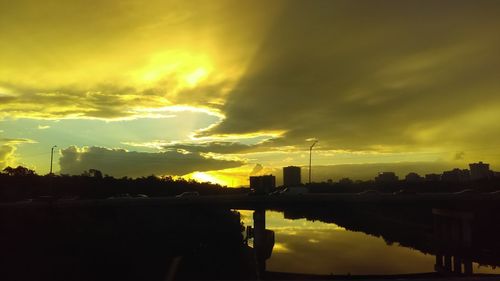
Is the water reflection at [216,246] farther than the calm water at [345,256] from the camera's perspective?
No

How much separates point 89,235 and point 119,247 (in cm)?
617

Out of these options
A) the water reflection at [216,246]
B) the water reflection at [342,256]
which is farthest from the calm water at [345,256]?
the water reflection at [216,246]

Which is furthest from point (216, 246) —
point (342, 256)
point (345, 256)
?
point (345, 256)

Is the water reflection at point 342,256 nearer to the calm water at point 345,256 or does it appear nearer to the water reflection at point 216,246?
the calm water at point 345,256

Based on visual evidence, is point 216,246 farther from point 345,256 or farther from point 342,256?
point 345,256

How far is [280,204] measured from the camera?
98625 mm

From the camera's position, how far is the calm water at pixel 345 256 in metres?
75.8

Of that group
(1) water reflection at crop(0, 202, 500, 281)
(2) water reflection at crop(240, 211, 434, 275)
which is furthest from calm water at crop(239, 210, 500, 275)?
(1) water reflection at crop(0, 202, 500, 281)

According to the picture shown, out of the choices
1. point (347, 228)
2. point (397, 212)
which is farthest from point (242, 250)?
point (397, 212)

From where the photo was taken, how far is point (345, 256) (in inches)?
3494

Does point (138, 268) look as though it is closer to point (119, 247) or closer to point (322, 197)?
point (119, 247)

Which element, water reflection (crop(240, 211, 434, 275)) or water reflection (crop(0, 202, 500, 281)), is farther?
water reflection (crop(240, 211, 434, 275))

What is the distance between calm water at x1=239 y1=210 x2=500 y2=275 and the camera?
7581 cm

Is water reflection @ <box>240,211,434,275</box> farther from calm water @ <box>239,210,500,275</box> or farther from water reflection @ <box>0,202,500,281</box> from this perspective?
water reflection @ <box>0,202,500,281</box>
